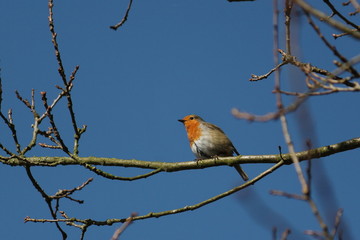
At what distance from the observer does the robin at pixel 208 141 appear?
7.79 m

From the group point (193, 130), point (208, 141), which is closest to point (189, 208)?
point (208, 141)

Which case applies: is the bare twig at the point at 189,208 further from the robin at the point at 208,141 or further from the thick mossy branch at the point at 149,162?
the robin at the point at 208,141

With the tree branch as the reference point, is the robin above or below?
above

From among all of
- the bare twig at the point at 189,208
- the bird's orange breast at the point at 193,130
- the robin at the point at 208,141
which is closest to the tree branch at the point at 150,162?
the bare twig at the point at 189,208

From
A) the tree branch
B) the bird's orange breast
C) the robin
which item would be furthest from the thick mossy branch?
the bird's orange breast

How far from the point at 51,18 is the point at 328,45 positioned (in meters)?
2.89

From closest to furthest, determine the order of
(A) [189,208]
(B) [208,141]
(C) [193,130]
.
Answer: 1. (A) [189,208]
2. (B) [208,141]
3. (C) [193,130]

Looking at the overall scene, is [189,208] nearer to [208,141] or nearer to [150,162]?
[150,162]

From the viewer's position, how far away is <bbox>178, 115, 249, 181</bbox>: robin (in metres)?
7.79

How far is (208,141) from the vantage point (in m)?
7.87

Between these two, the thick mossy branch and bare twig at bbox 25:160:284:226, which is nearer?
bare twig at bbox 25:160:284:226

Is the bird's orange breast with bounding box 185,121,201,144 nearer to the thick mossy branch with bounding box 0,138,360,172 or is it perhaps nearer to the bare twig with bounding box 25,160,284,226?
the thick mossy branch with bounding box 0,138,360,172

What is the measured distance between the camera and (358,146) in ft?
14.8

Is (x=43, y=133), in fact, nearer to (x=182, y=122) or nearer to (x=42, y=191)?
(x=42, y=191)
